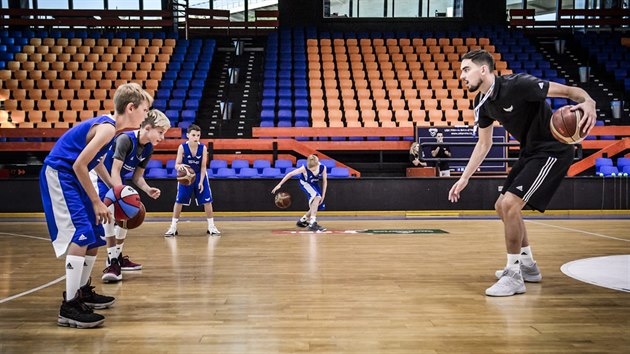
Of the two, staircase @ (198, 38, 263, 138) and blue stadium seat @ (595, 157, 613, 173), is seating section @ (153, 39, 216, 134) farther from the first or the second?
blue stadium seat @ (595, 157, 613, 173)

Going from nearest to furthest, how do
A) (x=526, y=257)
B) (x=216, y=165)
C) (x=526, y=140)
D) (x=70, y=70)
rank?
(x=526, y=140) → (x=526, y=257) → (x=216, y=165) → (x=70, y=70)

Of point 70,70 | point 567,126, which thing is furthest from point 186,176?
point 70,70

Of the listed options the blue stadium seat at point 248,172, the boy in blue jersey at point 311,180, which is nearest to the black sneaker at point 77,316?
the boy in blue jersey at point 311,180

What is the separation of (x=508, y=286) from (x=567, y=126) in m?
1.10

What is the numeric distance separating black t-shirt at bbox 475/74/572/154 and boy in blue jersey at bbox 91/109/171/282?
2325 mm

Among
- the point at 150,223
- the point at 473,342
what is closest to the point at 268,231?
the point at 150,223

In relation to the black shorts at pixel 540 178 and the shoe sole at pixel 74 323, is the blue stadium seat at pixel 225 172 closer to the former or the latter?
the black shorts at pixel 540 178

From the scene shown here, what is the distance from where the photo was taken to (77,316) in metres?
2.91

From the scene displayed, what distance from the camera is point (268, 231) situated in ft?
25.7

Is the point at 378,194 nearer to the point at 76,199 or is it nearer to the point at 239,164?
the point at 239,164

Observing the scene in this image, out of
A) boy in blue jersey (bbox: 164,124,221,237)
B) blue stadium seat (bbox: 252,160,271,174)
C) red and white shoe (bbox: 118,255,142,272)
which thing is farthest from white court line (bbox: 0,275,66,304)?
blue stadium seat (bbox: 252,160,271,174)

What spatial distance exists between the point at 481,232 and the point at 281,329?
17.3 ft

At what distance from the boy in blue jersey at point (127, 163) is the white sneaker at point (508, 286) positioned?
99.9 inches

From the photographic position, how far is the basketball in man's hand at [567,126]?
329cm
